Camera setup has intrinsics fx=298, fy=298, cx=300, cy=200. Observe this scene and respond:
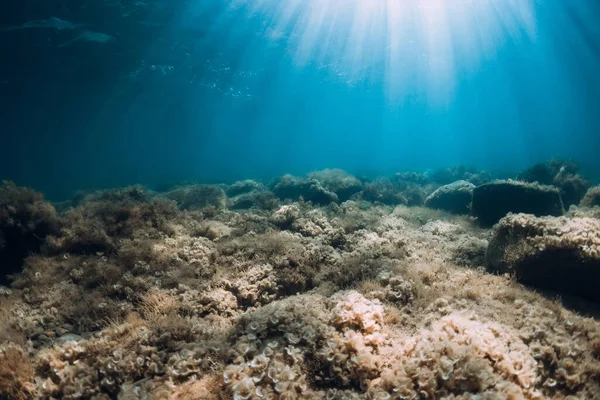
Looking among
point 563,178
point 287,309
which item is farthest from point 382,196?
point 287,309

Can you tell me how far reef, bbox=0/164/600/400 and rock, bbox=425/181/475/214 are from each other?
5.95m

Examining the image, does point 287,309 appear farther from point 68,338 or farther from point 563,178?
point 563,178

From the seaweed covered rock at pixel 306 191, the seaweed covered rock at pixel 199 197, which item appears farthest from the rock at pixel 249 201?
the seaweed covered rock at pixel 306 191

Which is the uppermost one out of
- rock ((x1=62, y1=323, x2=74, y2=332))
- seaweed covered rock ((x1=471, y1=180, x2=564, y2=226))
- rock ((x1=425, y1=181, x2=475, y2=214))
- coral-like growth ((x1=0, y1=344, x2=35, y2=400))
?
seaweed covered rock ((x1=471, y1=180, x2=564, y2=226))

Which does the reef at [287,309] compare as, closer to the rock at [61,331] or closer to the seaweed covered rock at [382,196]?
the rock at [61,331]

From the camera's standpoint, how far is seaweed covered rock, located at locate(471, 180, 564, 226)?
10969mm

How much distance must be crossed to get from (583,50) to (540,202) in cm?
5778

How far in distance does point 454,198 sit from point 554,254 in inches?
381

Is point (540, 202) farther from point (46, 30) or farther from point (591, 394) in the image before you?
point (46, 30)

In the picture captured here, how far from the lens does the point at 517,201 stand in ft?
36.1

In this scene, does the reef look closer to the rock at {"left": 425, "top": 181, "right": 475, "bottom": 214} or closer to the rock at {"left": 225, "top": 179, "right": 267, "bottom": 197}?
the rock at {"left": 425, "top": 181, "right": 475, "bottom": 214}

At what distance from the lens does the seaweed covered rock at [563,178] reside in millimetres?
16266

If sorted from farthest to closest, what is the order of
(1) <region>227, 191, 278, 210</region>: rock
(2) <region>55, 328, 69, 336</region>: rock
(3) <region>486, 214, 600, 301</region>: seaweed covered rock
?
1. (1) <region>227, 191, 278, 210</region>: rock
2. (3) <region>486, 214, 600, 301</region>: seaweed covered rock
3. (2) <region>55, 328, 69, 336</region>: rock

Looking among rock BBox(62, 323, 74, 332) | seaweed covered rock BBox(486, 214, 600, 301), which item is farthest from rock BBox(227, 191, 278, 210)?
seaweed covered rock BBox(486, 214, 600, 301)
